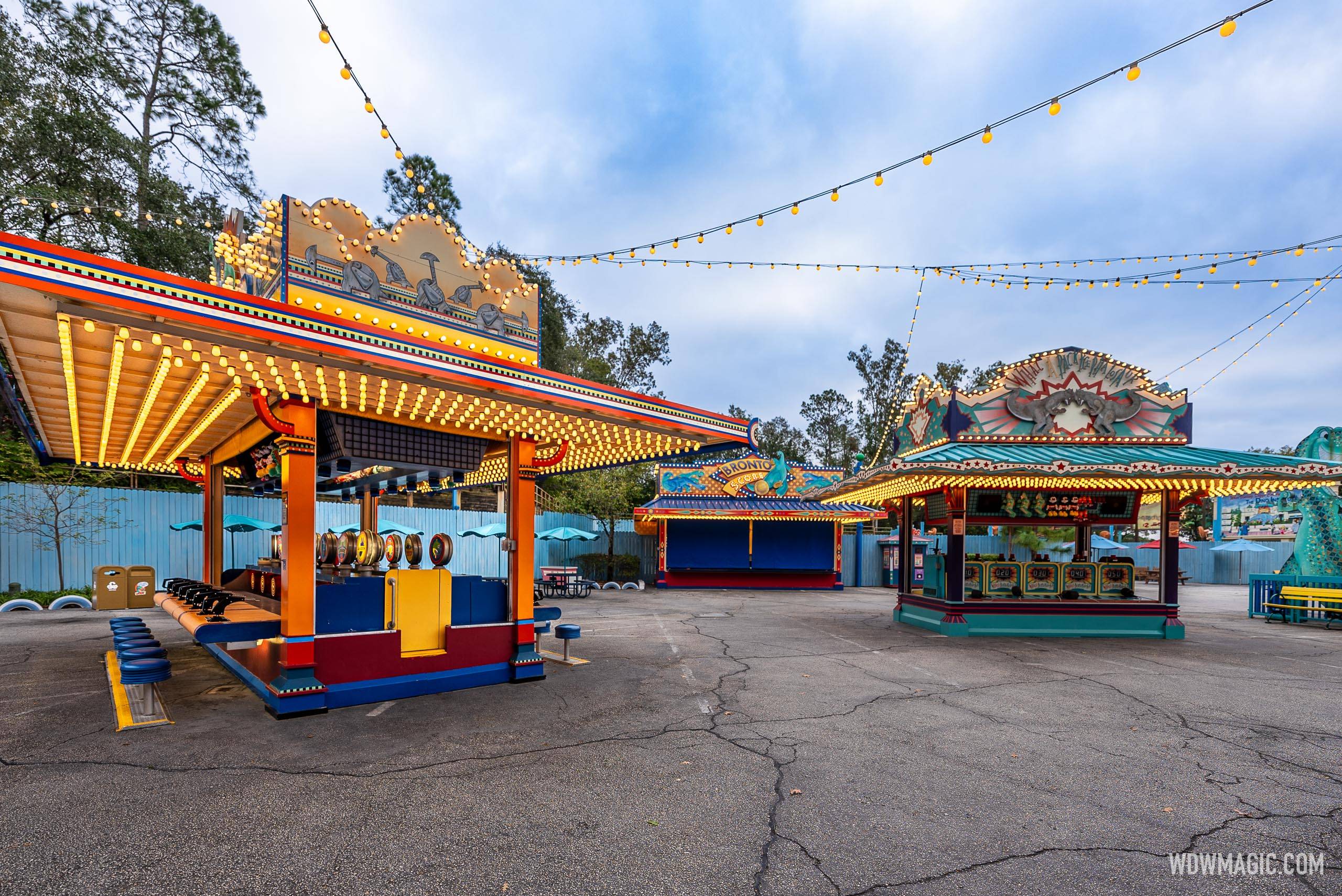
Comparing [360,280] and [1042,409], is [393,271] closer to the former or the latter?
[360,280]

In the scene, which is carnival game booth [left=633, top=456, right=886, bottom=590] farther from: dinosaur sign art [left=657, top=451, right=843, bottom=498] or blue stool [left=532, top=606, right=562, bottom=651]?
blue stool [left=532, top=606, right=562, bottom=651]

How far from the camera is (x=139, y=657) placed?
669 centimetres

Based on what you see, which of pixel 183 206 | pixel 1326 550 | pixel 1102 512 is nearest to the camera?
pixel 1102 512

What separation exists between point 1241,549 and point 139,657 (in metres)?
44.4

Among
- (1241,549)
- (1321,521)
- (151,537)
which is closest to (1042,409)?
(1321,521)

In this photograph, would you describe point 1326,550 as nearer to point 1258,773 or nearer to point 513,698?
point 1258,773

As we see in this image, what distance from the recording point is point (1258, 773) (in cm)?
508

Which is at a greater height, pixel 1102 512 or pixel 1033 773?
pixel 1102 512

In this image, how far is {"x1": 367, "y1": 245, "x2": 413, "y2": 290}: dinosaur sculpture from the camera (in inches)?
294

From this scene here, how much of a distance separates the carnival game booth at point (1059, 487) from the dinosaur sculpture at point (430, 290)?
836 centimetres

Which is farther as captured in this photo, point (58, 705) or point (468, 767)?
point (58, 705)

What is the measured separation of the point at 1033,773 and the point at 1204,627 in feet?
45.0

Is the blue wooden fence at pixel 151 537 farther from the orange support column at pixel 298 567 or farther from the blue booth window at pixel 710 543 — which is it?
the blue booth window at pixel 710 543

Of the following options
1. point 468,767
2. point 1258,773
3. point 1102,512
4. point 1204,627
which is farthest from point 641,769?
point 1204,627
